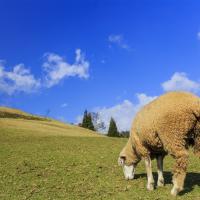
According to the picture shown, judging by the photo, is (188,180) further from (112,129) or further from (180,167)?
(112,129)

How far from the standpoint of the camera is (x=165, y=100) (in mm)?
17812

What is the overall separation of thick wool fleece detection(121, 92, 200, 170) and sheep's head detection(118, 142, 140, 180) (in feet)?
9.88

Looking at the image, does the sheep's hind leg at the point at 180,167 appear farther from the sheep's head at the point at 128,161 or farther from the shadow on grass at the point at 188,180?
the sheep's head at the point at 128,161

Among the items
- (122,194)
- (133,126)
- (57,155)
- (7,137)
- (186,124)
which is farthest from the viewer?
(7,137)

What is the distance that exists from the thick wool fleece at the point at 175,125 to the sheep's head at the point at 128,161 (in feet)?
9.88

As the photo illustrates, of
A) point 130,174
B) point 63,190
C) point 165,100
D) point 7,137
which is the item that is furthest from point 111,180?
point 7,137

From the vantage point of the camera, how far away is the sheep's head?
21.3 metres

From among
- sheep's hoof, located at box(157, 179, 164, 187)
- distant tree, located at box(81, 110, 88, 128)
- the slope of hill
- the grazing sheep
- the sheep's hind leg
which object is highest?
distant tree, located at box(81, 110, 88, 128)

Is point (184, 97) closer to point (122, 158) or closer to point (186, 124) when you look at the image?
point (186, 124)

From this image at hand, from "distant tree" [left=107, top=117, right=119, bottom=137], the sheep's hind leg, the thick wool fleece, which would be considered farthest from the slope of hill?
the sheep's hind leg

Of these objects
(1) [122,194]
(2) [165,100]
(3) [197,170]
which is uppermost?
(2) [165,100]

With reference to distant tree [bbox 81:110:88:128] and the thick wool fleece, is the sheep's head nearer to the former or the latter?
the thick wool fleece

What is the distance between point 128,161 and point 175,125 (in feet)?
17.1

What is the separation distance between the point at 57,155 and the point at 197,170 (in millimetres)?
10403
